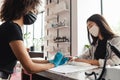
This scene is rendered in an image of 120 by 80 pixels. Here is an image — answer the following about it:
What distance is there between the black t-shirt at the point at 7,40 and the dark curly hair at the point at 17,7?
96 millimetres

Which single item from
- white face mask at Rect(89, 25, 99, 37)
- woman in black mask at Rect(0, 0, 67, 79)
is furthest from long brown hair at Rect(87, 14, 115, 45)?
woman in black mask at Rect(0, 0, 67, 79)

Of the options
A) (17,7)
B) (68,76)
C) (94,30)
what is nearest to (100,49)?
(94,30)

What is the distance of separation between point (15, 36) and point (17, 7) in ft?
0.75

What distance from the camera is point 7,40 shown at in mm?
1256

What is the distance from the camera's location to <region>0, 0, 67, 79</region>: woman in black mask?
1233 mm

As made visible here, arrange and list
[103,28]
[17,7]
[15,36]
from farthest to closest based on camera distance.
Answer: [103,28] → [17,7] → [15,36]

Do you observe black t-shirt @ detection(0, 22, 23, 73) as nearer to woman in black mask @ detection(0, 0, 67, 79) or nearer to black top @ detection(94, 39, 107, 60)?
woman in black mask @ detection(0, 0, 67, 79)

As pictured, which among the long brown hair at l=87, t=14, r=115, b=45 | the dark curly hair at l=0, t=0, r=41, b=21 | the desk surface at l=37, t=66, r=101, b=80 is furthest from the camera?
the long brown hair at l=87, t=14, r=115, b=45

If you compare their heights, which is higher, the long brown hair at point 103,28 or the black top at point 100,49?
the long brown hair at point 103,28

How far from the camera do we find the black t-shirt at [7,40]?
1.24m

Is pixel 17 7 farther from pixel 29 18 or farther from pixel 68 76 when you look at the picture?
pixel 68 76

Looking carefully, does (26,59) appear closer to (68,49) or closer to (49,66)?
(49,66)

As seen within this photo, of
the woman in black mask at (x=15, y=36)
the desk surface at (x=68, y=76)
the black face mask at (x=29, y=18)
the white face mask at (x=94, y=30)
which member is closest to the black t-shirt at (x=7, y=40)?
the woman in black mask at (x=15, y=36)

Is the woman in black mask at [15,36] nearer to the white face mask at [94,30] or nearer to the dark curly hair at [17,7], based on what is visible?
the dark curly hair at [17,7]
